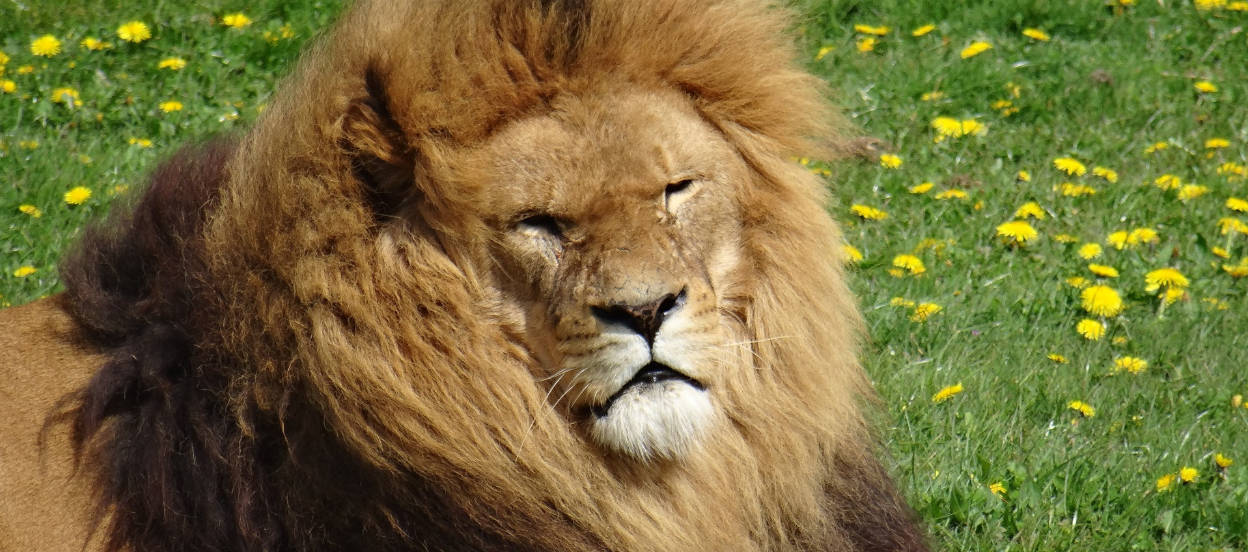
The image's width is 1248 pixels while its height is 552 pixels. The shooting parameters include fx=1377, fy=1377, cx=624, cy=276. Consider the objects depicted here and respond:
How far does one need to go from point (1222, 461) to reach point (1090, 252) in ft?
5.01

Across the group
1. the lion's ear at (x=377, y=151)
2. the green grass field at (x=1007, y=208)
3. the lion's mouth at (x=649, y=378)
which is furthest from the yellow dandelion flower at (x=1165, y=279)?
the lion's ear at (x=377, y=151)

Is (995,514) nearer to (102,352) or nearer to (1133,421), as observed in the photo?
(1133,421)

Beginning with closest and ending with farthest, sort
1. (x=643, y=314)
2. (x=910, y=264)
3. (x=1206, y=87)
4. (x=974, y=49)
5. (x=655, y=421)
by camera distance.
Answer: (x=643, y=314)
(x=655, y=421)
(x=910, y=264)
(x=1206, y=87)
(x=974, y=49)

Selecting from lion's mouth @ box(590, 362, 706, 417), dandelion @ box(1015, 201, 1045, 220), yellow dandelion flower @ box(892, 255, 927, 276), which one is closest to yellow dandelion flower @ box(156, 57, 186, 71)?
yellow dandelion flower @ box(892, 255, 927, 276)

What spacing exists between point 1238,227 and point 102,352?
4.58 metres

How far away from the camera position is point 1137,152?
666 centimetres

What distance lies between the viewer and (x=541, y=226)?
2.90 m

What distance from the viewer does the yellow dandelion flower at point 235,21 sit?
771cm

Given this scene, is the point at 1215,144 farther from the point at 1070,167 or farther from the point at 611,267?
the point at 611,267

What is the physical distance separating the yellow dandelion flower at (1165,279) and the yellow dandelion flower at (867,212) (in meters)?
1.16

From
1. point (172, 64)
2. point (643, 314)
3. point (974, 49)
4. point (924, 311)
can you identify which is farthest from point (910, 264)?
point (172, 64)

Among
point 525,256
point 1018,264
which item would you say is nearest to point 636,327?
point 525,256

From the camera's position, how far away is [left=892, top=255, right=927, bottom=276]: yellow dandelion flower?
18.2ft

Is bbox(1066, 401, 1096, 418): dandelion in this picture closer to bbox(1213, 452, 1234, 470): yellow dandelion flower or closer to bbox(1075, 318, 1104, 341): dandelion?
bbox(1213, 452, 1234, 470): yellow dandelion flower
